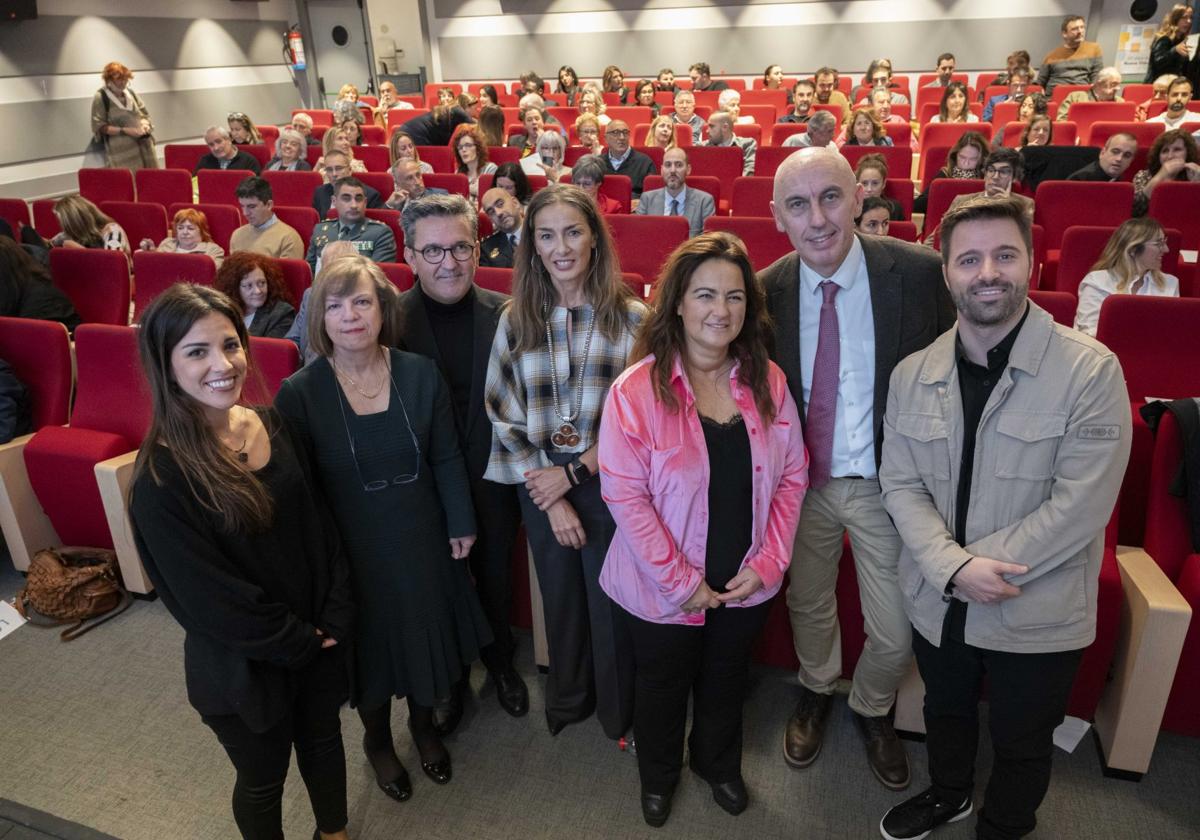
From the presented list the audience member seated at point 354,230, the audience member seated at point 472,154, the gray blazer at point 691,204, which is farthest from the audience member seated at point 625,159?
the audience member seated at point 354,230

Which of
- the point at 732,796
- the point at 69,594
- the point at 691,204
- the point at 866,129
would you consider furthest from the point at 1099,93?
the point at 69,594

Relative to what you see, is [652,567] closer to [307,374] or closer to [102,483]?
[307,374]

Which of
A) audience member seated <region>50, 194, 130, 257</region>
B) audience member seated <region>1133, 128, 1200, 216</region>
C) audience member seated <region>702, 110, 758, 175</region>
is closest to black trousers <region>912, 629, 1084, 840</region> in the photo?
audience member seated <region>1133, 128, 1200, 216</region>

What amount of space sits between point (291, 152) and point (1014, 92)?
7.69 m

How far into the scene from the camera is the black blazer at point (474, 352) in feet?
6.74

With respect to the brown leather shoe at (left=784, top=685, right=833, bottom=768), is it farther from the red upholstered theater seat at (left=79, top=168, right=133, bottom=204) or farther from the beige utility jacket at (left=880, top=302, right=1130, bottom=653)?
the red upholstered theater seat at (left=79, top=168, right=133, bottom=204)

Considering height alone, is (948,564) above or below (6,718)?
above

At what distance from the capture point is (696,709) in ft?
6.48

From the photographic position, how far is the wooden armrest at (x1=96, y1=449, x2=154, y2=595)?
2.70 meters

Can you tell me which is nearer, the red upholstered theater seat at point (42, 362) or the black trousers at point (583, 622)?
the black trousers at point (583, 622)

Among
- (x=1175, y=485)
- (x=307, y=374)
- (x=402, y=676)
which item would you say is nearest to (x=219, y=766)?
(x=402, y=676)

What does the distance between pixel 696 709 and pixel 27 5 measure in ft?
35.9

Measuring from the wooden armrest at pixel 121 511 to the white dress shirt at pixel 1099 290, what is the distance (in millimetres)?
3781

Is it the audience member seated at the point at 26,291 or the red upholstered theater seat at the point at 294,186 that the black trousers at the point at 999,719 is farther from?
the red upholstered theater seat at the point at 294,186
